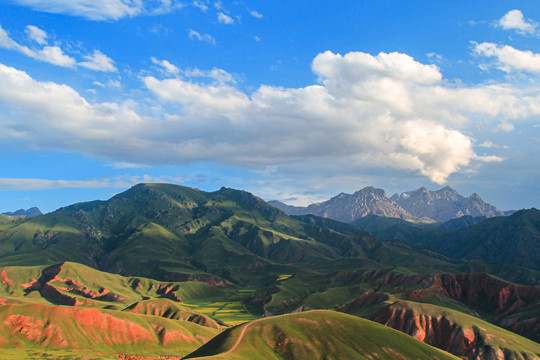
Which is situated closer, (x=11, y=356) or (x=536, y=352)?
(x=11, y=356)

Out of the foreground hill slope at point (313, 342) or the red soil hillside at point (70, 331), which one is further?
the red soil hillside at point (70, 331)

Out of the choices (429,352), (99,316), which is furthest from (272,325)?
(99,316)

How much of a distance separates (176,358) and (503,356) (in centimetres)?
15076

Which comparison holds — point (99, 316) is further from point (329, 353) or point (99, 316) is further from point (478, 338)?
point (478, 338)

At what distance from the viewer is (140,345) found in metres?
191

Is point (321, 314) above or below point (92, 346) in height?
above

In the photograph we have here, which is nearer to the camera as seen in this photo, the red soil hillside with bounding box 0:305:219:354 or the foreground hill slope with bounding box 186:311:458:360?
the foreground hill slope with bounding box 186:311:458:360

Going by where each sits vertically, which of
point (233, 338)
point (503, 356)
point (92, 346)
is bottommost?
point (503, 356)

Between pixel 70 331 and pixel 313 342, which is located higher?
pixel 313 342

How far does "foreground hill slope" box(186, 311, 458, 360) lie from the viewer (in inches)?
5300

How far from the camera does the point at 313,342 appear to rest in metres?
143

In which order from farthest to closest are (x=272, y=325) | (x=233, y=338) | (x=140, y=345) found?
(x=140, y=345) < (x=272, y=325) < (x=233, y=338)

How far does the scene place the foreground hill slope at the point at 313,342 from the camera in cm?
13462

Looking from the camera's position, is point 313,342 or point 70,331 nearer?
point 313,342
